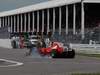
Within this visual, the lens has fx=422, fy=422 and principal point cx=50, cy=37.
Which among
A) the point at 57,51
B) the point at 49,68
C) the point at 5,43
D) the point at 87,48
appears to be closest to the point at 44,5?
the point at 5,43


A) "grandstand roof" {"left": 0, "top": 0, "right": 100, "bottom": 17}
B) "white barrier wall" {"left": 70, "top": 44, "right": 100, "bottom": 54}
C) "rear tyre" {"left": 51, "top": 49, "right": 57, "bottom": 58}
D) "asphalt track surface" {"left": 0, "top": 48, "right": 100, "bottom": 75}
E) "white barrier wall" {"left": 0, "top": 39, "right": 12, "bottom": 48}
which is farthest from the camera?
"grandstand roof" {"left": 0, "top": 0, "right": 100, "bottom": 17}

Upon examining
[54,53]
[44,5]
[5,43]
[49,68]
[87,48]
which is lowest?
[49,68]

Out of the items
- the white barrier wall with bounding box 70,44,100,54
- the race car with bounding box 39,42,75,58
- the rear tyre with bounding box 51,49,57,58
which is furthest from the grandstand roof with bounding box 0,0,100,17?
the rear tyre with bounding box 51,49,57,58

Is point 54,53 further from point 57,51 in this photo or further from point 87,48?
point 87,48

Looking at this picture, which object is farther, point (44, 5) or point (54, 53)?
point (44, 5)

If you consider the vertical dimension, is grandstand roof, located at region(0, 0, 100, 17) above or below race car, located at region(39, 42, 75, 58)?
above

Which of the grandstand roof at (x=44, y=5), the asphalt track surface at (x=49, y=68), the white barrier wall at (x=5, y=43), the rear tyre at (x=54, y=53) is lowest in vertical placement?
the asphalt track surface at (x=49, y=68)

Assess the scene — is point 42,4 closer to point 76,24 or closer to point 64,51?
point 76,24

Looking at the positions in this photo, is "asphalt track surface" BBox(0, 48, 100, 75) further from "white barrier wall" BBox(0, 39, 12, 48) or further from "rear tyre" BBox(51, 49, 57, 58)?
"white barrier wall" BBox(0, 39, 12, 48)

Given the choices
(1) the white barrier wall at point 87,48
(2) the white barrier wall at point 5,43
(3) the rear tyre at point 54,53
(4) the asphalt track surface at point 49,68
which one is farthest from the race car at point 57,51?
(2) the white barrier wall at point 5,43

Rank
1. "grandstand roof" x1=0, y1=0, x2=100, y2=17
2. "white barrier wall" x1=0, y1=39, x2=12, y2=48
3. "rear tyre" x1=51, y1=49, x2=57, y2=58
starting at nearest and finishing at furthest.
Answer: "rear tyre" x1=51, y1=49, x2=57, y2=58 < "white barrier wall" x1=0, y1=39, x2=12, y2=48 < "grandstand roof" x1=0, y1=0, x2=100, y2=17

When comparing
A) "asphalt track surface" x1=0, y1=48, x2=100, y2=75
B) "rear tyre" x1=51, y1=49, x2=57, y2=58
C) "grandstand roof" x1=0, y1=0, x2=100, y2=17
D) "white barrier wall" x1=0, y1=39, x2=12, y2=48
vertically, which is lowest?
"asphalt track surface" x1=0, y1=48, x2=100, y2=75

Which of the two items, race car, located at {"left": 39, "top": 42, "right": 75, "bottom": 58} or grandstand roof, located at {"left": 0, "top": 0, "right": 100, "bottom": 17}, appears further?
grandstand roof, located at {"left": 0, "top": 0, "right": 100, "bottom": 17}

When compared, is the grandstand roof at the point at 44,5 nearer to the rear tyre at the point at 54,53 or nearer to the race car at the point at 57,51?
the race car at the point at 57,51
